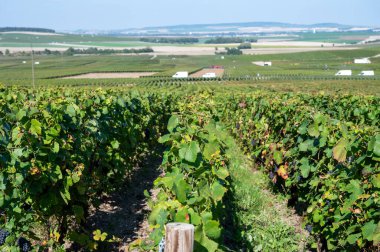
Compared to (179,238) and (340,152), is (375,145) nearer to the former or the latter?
(340,152)

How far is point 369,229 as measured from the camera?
3947mm

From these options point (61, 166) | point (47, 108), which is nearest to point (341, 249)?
point (61, 166)

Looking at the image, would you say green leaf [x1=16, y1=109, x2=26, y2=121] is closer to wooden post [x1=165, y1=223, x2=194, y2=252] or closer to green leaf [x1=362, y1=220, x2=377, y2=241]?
wooden post [x1=165, y1=223, x2=194, y2=252]

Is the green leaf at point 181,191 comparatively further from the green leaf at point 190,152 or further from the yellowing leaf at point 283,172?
the yellowing leaf at point 283,172

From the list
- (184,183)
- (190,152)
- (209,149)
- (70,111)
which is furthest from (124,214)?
(184,183)

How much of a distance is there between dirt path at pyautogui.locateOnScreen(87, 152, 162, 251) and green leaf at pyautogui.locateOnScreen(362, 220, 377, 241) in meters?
2.91

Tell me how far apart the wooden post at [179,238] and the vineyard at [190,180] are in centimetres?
60

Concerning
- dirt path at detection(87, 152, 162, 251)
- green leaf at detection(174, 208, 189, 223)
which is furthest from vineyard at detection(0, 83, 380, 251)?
dirt path at detection(87, 152, 162, 251)

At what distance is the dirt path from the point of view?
6.16 meters

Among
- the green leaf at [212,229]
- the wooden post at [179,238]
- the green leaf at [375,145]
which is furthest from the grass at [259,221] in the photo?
the wooden post at [179,238]

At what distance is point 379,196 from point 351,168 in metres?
0.53

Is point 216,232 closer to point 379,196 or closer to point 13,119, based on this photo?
point 379,196

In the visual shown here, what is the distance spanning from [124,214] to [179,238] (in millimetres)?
4987

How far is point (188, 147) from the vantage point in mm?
3477
